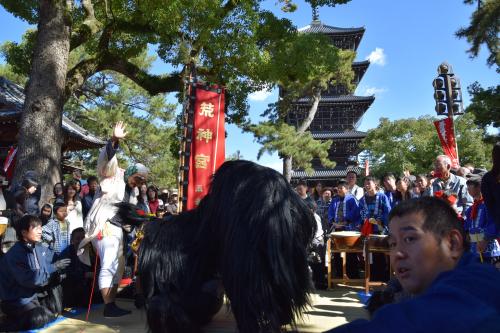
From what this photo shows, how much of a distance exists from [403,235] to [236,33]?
8.34 meters

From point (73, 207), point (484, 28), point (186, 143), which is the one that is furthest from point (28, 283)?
point (484, 28)

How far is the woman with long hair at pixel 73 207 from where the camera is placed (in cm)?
609

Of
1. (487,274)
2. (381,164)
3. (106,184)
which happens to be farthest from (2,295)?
(381,164)

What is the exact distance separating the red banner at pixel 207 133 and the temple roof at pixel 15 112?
7865 mm

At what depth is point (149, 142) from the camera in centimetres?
2077

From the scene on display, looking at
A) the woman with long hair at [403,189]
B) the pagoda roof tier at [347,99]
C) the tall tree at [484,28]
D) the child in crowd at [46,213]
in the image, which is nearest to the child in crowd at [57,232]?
the child in crowd at [46,213]

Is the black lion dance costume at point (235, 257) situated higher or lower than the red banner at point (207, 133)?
lower

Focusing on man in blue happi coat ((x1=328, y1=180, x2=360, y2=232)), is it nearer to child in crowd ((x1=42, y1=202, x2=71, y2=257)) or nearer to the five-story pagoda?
child in crowd ((x1=42, y1=202, x2=71, y2=257))

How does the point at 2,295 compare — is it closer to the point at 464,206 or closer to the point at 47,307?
the point at 47,307

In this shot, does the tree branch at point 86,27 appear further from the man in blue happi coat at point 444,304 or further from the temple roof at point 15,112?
the man in blue happi coat at point 444,304

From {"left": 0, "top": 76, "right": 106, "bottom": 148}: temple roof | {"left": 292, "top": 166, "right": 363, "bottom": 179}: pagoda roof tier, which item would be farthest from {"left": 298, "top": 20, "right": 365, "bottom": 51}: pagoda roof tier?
{"left": 0, "top": 76, "right": 106, "bottom": 148}: temple roof

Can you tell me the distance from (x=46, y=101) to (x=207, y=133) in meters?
3.89

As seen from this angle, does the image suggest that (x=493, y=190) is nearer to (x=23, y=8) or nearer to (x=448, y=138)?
(x=448, y=138)

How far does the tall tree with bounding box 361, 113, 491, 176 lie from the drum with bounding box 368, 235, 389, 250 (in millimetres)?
25146
